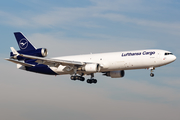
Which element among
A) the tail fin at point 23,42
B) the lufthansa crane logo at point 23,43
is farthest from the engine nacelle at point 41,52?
the lufthansa crane logo at point 23,43

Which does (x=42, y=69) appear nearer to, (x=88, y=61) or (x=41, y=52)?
(x=41, y=52)

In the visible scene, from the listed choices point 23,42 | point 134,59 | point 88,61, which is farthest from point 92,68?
point 23,42

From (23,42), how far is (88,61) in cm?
1346

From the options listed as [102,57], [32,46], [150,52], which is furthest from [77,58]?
[150,52]

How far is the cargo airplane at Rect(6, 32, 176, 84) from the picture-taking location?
54469 mm

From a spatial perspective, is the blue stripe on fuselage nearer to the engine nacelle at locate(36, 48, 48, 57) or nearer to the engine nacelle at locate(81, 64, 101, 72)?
the engine nacelle at locate(36, 48, 48, 57)

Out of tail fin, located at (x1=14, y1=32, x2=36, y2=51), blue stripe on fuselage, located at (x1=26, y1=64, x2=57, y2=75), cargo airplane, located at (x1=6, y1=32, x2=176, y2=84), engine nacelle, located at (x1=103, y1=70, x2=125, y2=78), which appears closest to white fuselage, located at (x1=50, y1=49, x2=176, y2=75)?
cargo airplane, located at (x1=6, y1=32, x2=176, y2=84)

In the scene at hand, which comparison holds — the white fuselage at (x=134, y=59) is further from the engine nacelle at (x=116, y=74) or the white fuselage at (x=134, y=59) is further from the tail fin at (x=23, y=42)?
the tail fin at (x=23, y=42)

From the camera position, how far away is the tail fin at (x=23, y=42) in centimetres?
6244

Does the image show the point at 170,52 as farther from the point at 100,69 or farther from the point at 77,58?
the point at 77,58

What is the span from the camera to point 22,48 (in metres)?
62.8

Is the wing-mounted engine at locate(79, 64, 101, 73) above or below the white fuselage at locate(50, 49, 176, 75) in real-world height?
below

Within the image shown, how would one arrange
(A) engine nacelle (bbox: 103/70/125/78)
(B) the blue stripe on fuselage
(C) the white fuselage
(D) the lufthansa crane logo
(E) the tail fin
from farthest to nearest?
(D) the lufthansa crane logo, (E) the tail fin, (A) engine nacelle (bbox: 103/70/125/78), (B) the blue stripe on fuselage, (C) the white fuselage

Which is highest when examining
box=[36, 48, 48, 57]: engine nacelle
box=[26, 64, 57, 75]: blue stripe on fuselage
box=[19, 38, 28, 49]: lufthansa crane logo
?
box=[19, 38, 28, 49]: lufthansa crane logo
